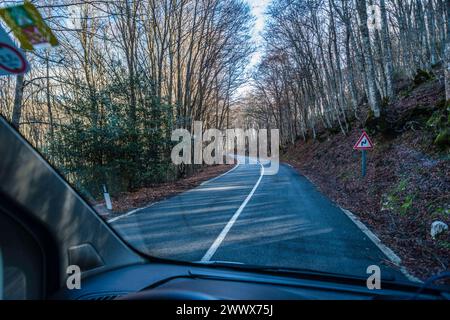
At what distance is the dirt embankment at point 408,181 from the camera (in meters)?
5.48

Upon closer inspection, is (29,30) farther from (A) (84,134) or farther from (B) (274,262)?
→ (A) (84,134)

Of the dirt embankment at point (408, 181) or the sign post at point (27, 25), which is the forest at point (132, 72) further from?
the sign post at point (27, 25)

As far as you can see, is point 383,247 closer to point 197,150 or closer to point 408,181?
point 408,181

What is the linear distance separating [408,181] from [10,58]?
966cm

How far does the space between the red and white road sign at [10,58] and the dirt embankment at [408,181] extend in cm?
465

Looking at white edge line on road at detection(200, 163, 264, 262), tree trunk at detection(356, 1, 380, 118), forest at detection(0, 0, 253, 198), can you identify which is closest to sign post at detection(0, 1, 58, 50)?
white edge line on road at detection(200, 163, 264, 262)

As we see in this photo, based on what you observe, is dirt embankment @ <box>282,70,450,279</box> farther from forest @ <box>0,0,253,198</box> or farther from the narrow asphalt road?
forest @ <box>0,0,253,198</box>

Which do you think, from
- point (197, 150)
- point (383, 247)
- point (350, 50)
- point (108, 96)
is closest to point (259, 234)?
point (383, 247)

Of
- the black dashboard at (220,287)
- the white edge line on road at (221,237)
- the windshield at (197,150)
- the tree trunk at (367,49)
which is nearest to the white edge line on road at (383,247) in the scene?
the windshield at (197,150)

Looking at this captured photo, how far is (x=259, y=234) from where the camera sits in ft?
20.5

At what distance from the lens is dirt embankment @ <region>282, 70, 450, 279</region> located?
18.0ft

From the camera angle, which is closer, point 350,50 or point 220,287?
point 220,287
